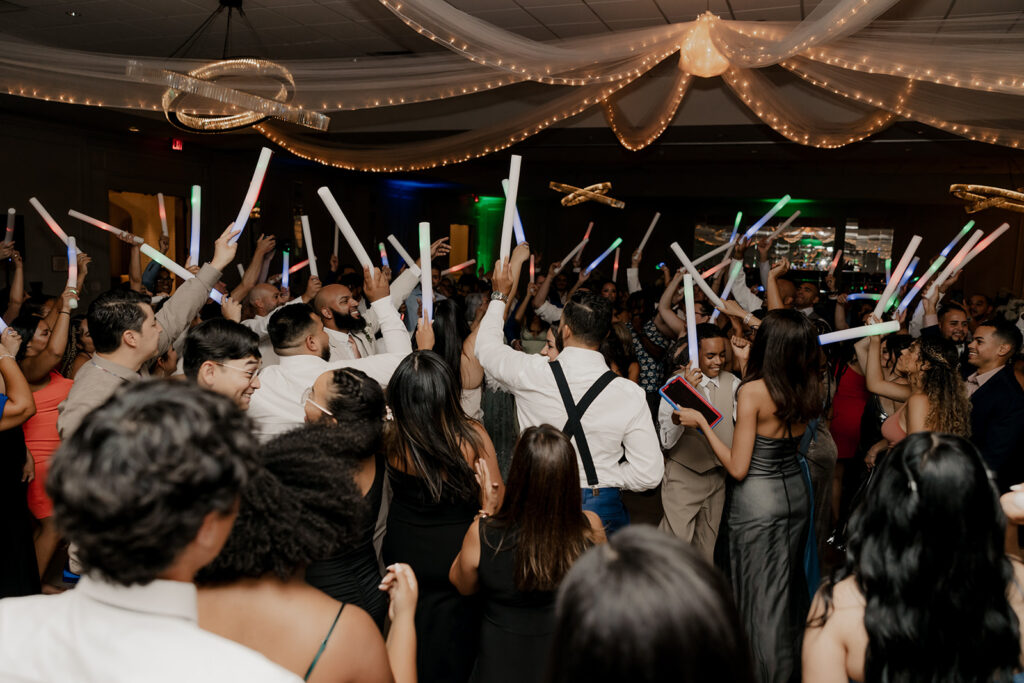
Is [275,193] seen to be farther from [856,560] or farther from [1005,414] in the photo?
[856,560]

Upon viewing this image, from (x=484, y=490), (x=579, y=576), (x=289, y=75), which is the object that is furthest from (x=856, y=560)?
(x=289, y=75)

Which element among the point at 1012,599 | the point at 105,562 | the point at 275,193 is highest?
the point at 275,193

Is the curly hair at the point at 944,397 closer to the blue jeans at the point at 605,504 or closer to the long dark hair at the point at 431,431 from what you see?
the blue jeans at the point at 605,504

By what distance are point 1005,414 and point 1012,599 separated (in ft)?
7.06

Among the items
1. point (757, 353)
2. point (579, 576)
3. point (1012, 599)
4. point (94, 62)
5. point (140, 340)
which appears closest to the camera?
point (579, 576)

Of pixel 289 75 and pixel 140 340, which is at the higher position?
pixel 289 75

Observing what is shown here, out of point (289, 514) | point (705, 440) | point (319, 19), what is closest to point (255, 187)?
point (289, 514)

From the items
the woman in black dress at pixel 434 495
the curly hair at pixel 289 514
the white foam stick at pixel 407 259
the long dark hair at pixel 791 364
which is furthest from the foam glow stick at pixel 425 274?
the curly hair at pixel 289 514

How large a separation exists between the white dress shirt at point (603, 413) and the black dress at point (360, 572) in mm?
612

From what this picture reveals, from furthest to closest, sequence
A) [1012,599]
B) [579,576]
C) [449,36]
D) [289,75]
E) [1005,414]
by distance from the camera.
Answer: [289,75] < [449,36] < [1005,414] < [1012,599] < [579,576]

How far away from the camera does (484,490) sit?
2.12m

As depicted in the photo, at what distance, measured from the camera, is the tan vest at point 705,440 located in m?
3.28

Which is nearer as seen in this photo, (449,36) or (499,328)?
(499,328)

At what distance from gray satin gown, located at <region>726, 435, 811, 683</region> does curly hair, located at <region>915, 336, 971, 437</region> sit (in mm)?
511
